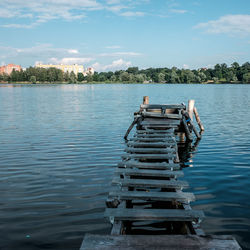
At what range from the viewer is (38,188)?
886 centimetres

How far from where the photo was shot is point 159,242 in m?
4.25

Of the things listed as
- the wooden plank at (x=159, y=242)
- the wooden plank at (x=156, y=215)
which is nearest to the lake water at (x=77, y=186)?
the wooden plank at (x=156, y=215)

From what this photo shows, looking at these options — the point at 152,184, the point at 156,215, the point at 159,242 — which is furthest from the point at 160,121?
the point at 159,242

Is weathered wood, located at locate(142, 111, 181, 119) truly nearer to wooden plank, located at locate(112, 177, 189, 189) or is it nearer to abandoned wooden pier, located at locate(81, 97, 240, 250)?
abandoned wooden pier, located at locate(81, 97, 240, 250)

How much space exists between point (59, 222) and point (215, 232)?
137 inches

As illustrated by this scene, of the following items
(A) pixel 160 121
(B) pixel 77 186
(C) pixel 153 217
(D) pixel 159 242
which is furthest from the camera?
(A) pixel 160 121

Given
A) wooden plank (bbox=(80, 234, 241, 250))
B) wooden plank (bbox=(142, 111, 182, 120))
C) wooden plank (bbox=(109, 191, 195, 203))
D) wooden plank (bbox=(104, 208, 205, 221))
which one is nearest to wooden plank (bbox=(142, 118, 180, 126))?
wooden plank (bbox=(142, 111, 182, 120))

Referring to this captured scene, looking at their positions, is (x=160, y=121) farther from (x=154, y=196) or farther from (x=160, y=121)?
(x=154, y=196)

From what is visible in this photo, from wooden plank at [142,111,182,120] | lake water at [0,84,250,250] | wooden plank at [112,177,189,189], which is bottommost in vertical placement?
lake water at [0,84,250,250]

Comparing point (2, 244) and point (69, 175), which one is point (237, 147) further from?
point (2, 244)

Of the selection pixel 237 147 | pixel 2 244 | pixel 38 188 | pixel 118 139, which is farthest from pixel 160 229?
pixel 118 139

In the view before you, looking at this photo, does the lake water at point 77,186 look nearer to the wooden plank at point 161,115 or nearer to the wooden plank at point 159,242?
the wooden plank at point 159,242

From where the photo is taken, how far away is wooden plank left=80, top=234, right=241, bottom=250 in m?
4.13

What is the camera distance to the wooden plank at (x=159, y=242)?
4.13 metres
